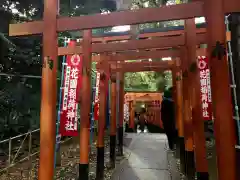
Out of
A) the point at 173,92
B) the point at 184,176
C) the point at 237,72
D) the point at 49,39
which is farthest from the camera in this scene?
the point at 173,92

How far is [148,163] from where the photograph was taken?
682 cm

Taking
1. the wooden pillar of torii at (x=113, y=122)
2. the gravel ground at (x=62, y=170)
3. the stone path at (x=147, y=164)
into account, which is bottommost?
the gravel ground at (x=62, y=170)

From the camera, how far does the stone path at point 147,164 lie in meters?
5.77

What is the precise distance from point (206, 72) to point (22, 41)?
5995 millimetres

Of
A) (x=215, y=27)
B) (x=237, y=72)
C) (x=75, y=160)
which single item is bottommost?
(x=75, y=160)

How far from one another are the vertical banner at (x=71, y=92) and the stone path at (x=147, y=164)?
1.80m

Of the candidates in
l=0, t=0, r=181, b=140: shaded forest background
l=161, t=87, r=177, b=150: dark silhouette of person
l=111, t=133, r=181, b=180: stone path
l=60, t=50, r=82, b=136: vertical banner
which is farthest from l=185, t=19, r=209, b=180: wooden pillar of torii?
l=161, t=87, r=177, b=150: dark silhouette of person

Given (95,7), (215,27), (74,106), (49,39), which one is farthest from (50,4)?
(95,7)

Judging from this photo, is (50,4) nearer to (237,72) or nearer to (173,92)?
(237,72)

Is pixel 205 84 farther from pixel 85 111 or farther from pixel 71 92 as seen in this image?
pixel 71 92

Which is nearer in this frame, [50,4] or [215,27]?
[215,27]

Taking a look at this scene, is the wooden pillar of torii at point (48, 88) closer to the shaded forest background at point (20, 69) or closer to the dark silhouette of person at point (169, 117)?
the shaded forest background at point (20, 69)

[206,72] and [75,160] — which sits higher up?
[206,72]

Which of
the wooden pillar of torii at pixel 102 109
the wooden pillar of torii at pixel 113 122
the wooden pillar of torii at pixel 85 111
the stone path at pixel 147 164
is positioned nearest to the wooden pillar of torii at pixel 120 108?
the stone path at pixel 147 164
